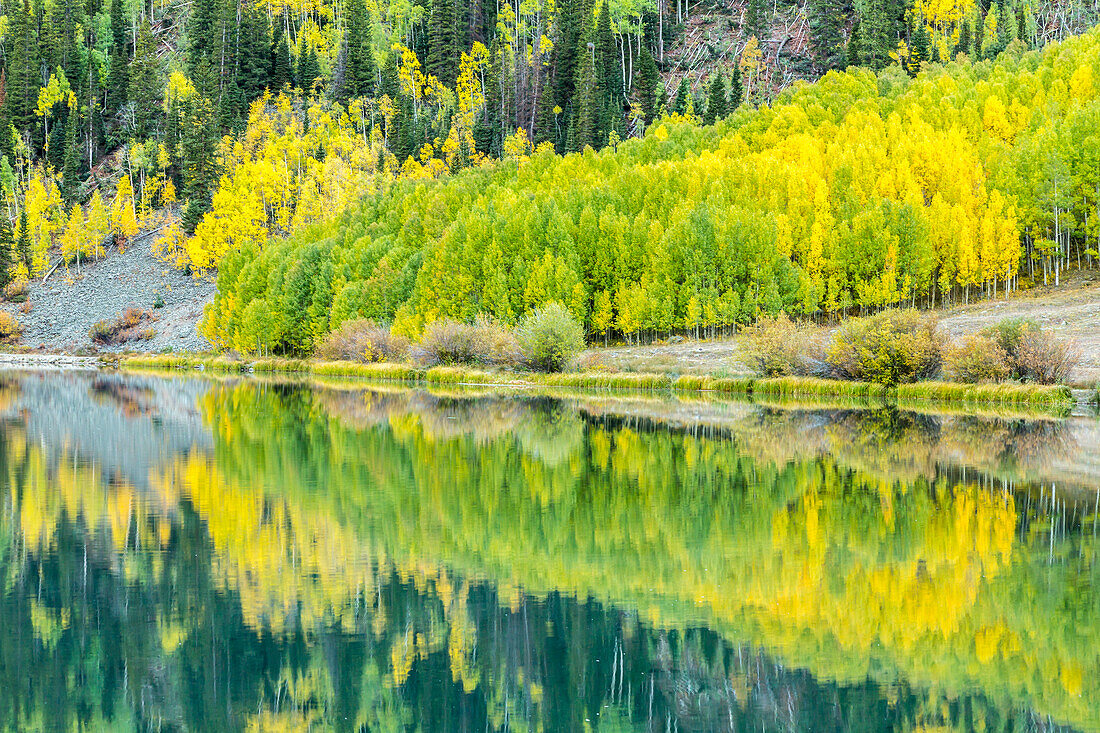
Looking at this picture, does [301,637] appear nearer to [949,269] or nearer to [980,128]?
[949,269]

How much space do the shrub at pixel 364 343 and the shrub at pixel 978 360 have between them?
3918 centimetres

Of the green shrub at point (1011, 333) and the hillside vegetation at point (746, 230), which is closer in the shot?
the green shrub at point (1011, 333)

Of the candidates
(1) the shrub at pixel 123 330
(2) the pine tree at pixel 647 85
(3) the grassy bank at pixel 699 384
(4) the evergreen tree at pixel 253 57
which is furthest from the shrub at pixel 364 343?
(4) the evergreen tree at pixel 253 57

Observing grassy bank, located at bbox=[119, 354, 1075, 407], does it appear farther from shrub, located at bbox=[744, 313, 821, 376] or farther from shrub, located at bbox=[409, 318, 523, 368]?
shrub, located at bbox=[409, 318, 523, 368]

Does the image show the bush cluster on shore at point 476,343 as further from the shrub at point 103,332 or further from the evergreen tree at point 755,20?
the evergreen tree at point 755,20

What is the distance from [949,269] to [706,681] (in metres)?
69.2

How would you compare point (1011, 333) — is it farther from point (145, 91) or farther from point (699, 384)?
point (145, 91)

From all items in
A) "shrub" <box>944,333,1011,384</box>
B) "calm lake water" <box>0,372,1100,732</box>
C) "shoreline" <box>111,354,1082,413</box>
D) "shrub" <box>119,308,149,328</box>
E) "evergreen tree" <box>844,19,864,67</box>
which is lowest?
"calm lake water" <box>0,372,1100,732</box>

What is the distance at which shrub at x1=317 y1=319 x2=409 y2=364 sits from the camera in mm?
75131

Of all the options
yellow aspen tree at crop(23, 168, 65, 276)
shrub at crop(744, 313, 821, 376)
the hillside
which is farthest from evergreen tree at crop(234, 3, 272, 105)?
shrub at crop(744, 313, 821, 376)

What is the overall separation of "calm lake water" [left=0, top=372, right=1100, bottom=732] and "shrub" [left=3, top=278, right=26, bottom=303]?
105674 millimetres

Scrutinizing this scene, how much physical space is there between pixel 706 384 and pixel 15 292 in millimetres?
99752

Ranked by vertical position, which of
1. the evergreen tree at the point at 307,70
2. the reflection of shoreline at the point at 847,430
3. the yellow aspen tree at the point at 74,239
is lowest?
the reflection of shoreline at the point at 847,430

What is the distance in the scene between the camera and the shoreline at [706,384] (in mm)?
42438
